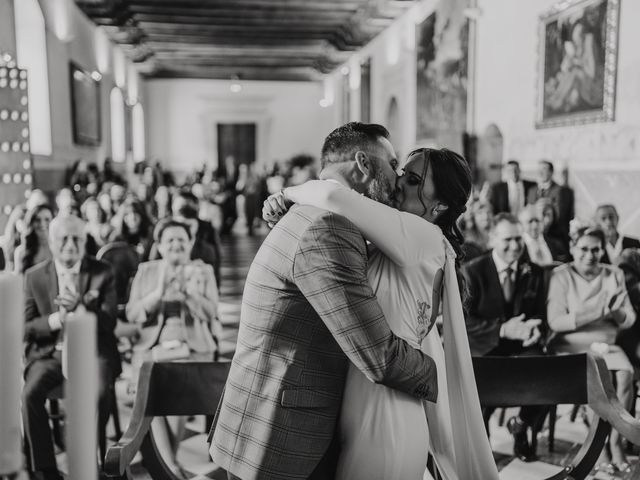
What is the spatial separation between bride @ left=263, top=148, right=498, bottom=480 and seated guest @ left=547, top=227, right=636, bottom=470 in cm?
246

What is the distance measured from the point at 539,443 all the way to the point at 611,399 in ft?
6.16

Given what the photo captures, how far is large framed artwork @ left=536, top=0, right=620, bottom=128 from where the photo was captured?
7.14 m

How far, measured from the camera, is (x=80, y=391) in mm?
714

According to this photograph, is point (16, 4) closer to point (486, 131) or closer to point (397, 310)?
point (486, 131)

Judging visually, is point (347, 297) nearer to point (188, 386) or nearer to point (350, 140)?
point (350, 140)

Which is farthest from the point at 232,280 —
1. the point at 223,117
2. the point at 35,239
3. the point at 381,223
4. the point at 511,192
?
the point at 223,117

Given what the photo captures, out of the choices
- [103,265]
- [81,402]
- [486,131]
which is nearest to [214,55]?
[486,131]

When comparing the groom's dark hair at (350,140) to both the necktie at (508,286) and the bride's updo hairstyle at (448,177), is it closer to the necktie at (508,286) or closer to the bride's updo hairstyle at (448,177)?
the bride's updo hairstyle at (448,177)

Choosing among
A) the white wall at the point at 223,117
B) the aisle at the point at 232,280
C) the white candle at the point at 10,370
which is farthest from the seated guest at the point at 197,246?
the white wall at the point at 223,117

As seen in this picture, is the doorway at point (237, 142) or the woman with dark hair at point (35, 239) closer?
the woman with dark hair at point (35, 239)

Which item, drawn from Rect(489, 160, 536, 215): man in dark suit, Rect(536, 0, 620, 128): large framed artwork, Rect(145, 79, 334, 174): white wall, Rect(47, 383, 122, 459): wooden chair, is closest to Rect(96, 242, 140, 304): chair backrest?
Rect(47, 383, 122, 459): wooden chair

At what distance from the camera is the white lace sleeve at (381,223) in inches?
63.1

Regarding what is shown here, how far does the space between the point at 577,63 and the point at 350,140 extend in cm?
706

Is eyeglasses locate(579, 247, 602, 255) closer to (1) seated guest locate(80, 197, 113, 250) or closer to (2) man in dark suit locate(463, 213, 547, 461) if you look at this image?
(2) man in dark suit locate(463, 213, 547, 461)
